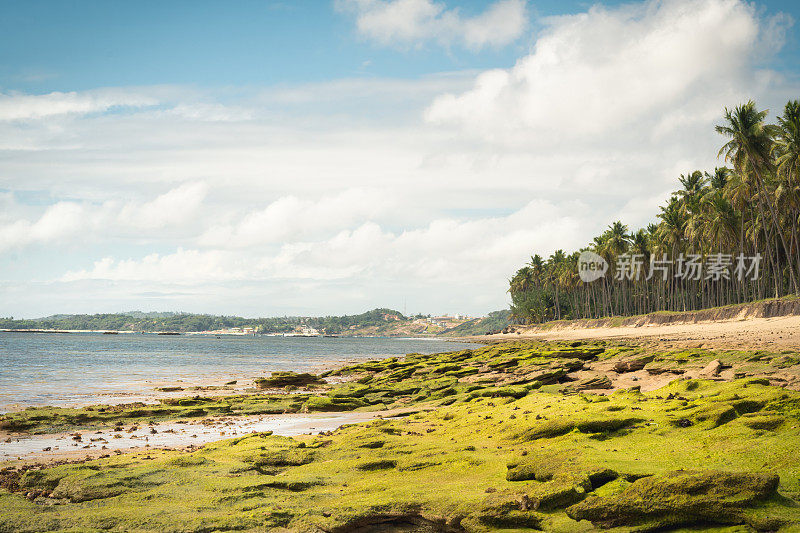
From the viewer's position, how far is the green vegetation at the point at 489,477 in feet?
19.1

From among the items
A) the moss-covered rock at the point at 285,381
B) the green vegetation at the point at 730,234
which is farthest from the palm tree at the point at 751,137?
the moss-covered rock at the point at 285,381

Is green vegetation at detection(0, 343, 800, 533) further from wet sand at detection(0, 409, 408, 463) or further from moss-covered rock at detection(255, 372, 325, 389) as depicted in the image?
moss-covered rock at detection(255, 372, 325, 389)

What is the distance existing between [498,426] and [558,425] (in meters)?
2.12

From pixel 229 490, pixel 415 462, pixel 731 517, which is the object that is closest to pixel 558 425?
pixel 415 462

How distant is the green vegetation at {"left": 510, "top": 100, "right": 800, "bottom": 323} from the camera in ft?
174

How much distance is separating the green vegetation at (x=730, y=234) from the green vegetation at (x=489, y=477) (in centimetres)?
4987

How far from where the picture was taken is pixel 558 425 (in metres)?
10.3

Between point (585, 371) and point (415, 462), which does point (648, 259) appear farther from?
point (415, 462)

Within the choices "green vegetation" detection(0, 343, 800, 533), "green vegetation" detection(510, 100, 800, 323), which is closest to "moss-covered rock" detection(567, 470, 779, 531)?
"green vegetation" detection(0, 343, 800, 533)

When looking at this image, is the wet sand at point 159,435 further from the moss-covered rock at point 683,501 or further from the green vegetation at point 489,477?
the moss-covered rock at point 683,501

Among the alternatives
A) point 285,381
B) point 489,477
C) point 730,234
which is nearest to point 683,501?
point 489,477

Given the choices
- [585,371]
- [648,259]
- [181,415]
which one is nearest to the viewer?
[181,415]

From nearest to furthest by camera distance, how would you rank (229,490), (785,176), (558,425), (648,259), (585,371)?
(229,490), (558,425), (585,371), (785,176), (648,259)

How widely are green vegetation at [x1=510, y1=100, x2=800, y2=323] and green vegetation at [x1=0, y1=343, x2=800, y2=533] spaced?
4987 centimetres
